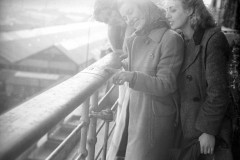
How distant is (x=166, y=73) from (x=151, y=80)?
86 mm

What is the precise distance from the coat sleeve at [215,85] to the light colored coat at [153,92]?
153 mm

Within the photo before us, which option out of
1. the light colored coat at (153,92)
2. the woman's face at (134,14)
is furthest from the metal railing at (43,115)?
the woman's face at (134,14)

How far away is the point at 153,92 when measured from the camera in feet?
4.61

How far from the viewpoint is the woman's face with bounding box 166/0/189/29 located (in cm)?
149

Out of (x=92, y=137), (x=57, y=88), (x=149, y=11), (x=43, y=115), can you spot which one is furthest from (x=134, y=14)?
(x=43, y=115)

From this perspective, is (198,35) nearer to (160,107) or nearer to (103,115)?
(160,107)

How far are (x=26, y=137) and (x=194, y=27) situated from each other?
1.07 metres

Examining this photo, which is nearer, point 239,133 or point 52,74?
point 239,133

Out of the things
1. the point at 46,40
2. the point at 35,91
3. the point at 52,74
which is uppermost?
the point at 46,40

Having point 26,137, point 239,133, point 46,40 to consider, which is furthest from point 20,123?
point 46,40

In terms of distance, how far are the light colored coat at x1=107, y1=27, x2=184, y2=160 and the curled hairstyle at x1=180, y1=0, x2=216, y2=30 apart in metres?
0.13

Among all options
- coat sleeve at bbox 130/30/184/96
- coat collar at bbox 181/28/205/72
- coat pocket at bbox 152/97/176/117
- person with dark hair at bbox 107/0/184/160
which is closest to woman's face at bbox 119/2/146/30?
person with dark hair at bbox 107/0/184/160

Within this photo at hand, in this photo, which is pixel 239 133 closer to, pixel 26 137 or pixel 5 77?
pixel 26 137

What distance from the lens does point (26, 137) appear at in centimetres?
73
